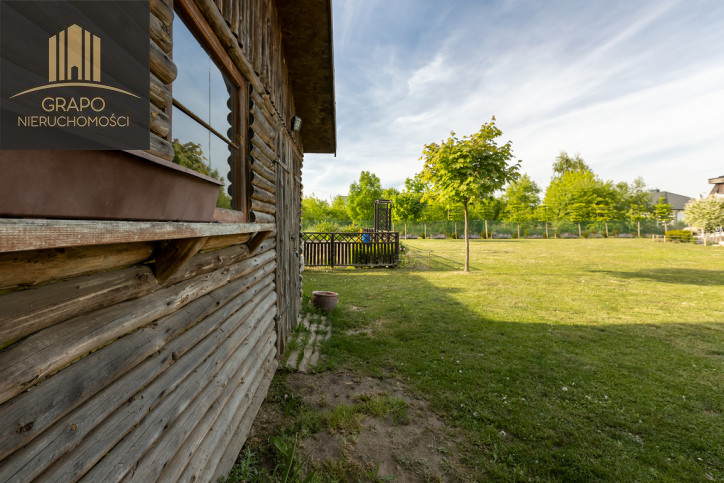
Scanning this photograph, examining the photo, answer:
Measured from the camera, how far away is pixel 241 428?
2.80 m

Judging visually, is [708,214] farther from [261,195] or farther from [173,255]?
[173,255]

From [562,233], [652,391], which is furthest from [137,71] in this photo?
[562,233]

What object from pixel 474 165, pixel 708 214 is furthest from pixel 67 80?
pixel 708 214

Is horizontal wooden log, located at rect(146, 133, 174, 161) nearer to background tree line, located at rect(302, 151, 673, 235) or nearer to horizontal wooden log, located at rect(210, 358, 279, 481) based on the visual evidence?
horizontal wooden log, located at rect(210, 358, 279, 481)

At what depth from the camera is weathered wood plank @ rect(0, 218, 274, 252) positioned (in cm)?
62

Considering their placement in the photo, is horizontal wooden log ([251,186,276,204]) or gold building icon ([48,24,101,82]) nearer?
gold building icon ([48,24,101,82])

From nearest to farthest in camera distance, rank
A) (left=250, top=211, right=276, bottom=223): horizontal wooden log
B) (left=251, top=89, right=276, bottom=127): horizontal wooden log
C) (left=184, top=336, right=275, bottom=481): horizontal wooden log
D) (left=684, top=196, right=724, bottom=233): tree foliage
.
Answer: (left=184, top=336, right=275, bottom=481): horizontal wooden log → (left=250, top=211, right=276, bottom=223): horizontal wooden log → (left=251, top=89, right=276, bottom=127): horizontal wooden log → (left=684, top=196, right=724, bottom=233): tree foliage

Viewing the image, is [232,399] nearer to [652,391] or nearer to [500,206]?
[652,391]

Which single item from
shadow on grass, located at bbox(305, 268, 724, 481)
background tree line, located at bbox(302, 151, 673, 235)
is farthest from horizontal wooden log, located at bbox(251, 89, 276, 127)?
background tree line, located at bbox(302, 151, 673, 235)

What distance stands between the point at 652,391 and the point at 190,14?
6041 millimetres

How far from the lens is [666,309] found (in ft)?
23.7

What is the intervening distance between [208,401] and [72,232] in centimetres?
179

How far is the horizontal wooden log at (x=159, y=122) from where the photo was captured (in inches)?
59.2

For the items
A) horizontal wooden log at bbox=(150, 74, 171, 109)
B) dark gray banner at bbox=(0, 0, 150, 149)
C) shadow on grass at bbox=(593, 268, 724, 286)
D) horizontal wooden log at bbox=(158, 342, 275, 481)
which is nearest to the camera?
dark gray banner at bbox=(0, 0, 150, 149)
